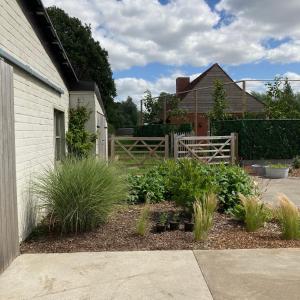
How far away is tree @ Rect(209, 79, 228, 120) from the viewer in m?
20.8

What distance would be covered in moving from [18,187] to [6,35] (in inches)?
83.3

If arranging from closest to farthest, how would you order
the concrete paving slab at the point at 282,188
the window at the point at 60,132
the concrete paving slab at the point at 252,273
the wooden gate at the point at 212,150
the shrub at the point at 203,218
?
the concrete paving slab at the point at 252,273 < the shrub at the point at 203,218 < the concrete paving slab at the point at 282,188 < the window at the point at 60,132 < the wooden gate at the point at 212,150

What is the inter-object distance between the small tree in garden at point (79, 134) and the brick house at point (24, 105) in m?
0.65

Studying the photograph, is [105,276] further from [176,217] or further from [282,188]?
[282,188]

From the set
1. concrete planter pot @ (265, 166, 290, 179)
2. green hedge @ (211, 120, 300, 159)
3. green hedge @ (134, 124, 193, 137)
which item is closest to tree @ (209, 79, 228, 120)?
green hedge @ (211, 120, 300, 159)

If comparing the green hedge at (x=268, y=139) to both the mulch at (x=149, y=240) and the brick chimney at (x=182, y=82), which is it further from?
the brick chimney at (x=182, y=82)

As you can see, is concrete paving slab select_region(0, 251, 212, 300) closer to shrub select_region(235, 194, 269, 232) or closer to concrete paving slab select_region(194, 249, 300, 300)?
concrete paving slab select_region(194, 249, 300, 300)

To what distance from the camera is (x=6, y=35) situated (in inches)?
224

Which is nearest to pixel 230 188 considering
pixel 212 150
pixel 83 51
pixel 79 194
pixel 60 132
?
pixel 79 194

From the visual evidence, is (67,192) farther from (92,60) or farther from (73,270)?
(92,60)

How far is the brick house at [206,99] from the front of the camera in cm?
2357

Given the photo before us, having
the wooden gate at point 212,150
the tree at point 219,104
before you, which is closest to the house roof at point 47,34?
the wooden gate at point 212,150

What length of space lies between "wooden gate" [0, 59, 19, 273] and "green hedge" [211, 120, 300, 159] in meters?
12.8

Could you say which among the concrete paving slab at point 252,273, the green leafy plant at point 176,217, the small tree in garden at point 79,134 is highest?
the small tree in garden at point 79,134
